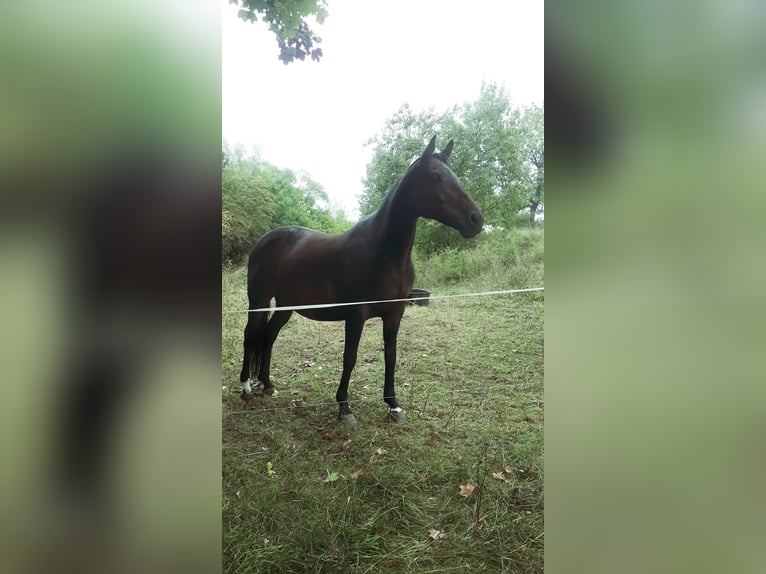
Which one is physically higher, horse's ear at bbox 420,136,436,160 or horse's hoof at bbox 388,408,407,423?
horse's ear at bbox 420,136,436,160

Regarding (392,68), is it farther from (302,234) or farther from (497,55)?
(302,234)

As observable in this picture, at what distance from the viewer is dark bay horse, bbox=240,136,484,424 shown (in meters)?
1.19

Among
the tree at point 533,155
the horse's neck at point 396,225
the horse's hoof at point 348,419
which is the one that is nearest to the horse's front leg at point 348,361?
the horse's hoof at point 348,419

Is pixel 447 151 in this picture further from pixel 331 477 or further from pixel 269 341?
pixel 331 477

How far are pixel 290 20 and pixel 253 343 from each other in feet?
2.75

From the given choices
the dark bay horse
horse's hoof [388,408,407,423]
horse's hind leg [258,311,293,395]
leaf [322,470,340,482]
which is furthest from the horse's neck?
leaf [322,470,340,482]

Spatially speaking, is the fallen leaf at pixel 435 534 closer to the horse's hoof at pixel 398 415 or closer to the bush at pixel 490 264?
the horse's hoof at pixel 398 415

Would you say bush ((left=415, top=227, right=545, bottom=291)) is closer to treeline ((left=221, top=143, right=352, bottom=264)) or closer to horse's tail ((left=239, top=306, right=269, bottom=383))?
treeline ((left=221, top=143, right=352, bottom=264))

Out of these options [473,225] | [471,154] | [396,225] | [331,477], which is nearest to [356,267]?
[396,225]

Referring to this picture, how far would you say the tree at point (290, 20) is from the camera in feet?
3.55
